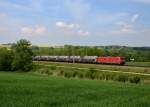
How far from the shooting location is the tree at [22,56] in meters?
88.6

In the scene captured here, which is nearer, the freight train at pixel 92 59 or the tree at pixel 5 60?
the tree at pixel 5 60

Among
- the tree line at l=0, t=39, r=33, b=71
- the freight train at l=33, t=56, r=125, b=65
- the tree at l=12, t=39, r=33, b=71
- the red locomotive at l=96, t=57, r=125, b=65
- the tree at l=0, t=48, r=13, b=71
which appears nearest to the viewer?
the tree at l=12, t=39, r=33, b=71

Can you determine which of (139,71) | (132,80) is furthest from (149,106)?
(139,71)

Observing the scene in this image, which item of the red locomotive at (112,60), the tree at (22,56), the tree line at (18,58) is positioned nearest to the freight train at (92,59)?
the red locomotive at (112,60)

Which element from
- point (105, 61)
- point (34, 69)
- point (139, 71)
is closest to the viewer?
point (139, 71)

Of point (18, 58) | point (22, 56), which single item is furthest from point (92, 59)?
point (18, 58)

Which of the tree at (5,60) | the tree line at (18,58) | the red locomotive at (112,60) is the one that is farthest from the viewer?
the red locomotive at (112,60)

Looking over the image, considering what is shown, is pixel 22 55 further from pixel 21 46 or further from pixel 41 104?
pixel 41 104

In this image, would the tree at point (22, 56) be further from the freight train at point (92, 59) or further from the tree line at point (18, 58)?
the freight train at point (92, 59)

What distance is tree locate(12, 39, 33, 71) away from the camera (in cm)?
8856

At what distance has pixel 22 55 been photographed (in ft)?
294

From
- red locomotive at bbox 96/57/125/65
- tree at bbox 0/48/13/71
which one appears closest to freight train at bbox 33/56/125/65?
red locomotive at bbox 96/57/125/65

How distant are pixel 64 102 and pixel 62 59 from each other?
112 metres

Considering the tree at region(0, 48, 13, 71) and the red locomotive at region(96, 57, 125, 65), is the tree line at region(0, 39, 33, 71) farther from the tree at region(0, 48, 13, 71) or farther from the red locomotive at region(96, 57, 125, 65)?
the red locomotive at region(96, 57, 125, 65)
